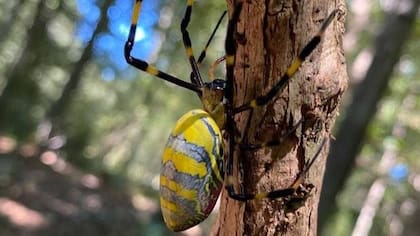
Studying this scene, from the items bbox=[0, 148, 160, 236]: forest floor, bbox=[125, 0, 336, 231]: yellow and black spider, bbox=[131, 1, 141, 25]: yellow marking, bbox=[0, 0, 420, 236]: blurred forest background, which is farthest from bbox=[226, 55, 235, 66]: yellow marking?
bbox=[0, 148, 160, 236]: forest floor

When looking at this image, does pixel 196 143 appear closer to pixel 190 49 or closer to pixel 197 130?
pixel 197 130

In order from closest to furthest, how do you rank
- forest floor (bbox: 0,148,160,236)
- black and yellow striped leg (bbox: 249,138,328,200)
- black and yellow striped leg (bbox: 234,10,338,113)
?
black and yellow striped leg (bbox: 234,10,338,113)
black and yellow striped leg (bbox: 249,138,328,200)
forest floor (bbox: 0,148,160,236)

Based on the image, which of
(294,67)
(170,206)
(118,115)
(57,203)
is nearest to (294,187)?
(294,67)

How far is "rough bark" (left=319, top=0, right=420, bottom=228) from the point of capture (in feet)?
19.1

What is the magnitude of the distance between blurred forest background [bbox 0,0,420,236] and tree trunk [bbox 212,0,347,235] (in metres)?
3.32

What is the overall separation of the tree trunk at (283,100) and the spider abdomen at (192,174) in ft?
0.50

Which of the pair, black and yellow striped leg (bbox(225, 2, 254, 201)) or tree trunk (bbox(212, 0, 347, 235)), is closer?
tree trunk (bbox(212, 0, 347, 235))

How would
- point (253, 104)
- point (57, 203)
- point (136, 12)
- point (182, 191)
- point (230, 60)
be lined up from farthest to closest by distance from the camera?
point (57, 203) < point (136, 12) < point (182, 191) < point (230, 60) < point (253, 104)

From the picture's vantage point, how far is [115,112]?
21.1 meters

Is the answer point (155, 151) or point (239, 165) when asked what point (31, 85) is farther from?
point (155, 151)

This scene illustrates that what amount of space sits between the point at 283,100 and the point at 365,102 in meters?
4.31

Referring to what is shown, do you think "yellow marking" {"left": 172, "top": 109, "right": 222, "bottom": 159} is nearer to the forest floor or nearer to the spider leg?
the spider leg

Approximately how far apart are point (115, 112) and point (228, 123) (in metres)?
19.2

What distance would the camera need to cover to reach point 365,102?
19.6 feet
